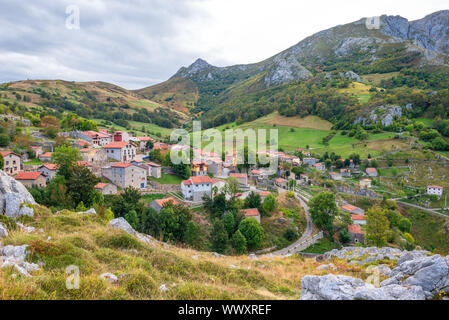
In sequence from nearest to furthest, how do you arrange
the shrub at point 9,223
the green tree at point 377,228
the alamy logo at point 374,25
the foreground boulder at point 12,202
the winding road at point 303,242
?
the shrub at point 9,223
the foreground boulder at point 12,202
the winding road at point 303,242
the green tree at point 377,228
the alamy logo at point 374,25

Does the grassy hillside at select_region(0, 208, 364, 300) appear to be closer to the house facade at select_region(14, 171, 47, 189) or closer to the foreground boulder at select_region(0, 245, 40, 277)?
the foreground boulder at select_region(0, 245, 40, 277)

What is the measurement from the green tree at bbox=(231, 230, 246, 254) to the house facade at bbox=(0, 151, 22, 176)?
27.8m

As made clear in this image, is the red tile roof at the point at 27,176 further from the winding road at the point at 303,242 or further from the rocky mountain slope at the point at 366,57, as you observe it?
the rocky mountain slope at the point at 366,57

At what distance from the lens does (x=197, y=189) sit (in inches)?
1375

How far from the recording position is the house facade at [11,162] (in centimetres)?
3031

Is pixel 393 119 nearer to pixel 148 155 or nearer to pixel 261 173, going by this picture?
pixel 261 173

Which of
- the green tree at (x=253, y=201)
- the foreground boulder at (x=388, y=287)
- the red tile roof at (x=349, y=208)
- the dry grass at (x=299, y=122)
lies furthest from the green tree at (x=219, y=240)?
the dry grass at (x=299, y=122)

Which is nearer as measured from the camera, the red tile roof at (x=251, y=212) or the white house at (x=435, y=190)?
the red tile roof at (x=251, y=212)

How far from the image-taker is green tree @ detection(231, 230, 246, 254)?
24.9 m

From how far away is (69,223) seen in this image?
11.2 metres

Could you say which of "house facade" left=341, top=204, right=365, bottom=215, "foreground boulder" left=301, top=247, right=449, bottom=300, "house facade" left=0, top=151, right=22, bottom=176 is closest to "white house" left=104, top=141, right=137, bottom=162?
"house facade" left=0, top=151, right=22, bottom=176

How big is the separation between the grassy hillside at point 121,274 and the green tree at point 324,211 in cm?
2382
